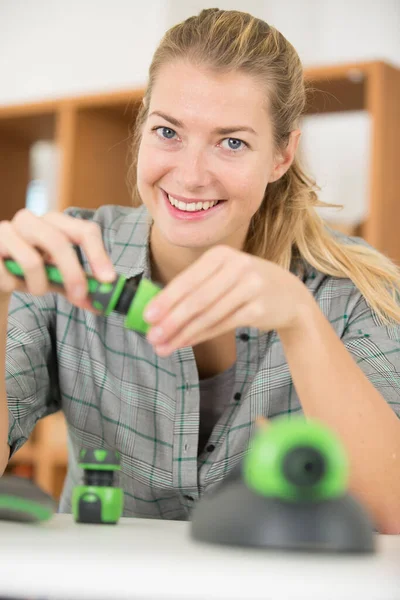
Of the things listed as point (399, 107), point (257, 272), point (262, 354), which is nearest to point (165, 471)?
point (262, 354)

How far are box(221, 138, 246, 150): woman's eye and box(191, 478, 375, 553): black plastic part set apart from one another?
77 cm

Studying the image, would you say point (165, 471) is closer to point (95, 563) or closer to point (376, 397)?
point (376, 397)

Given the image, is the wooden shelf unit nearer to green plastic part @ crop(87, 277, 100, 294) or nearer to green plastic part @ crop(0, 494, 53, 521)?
green plastic part @ crop(87, 277, 100, 294)

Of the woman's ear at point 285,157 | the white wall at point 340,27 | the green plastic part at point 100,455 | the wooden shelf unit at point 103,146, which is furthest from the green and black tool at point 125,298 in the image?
the white wall at point 340,27

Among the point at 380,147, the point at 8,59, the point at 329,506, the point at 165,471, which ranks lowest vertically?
the point at 165,471

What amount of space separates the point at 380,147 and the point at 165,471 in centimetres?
136

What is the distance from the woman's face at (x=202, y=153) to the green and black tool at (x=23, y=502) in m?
0.63

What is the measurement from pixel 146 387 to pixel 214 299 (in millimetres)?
573

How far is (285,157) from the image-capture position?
53.5 inches

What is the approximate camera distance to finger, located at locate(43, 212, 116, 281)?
2.35ft

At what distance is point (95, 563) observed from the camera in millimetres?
435

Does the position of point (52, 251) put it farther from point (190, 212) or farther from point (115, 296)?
point (190, 212)

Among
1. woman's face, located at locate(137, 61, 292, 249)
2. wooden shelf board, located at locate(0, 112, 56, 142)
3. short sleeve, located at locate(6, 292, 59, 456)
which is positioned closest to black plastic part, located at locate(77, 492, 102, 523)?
short sleeve, located at locate(6, 292, 59, 456)

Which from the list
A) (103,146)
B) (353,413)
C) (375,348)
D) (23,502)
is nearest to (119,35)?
(103,146)
